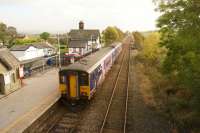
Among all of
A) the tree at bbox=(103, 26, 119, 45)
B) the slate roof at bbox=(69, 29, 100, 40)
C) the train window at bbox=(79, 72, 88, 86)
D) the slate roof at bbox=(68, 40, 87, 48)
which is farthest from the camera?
the tree at bbox=(103, 26, 119, 45)

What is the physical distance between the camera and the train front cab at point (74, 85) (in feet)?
54.2

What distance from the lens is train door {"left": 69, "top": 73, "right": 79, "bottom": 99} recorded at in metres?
16.6

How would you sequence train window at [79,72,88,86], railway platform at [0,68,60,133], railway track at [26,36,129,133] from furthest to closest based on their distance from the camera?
train window at [79,72,88,86] < railway platform at [0,68,60,133] < railway track at [26,36,129,133]

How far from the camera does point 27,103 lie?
18.5 meters

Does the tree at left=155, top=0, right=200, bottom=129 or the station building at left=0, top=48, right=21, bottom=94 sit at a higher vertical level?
the tree at left=155, top=0, right=200, bottom=129

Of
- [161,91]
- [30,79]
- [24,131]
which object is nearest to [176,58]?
[161,91]

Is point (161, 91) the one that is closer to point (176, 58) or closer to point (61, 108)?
point (176, 58)

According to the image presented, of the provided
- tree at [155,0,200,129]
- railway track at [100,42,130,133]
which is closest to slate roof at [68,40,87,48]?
railway track at [100,42,130,133]

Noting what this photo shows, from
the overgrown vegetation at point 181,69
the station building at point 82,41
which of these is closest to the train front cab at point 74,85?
the overgrown vegetation at point 181,69

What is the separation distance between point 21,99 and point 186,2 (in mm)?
14687

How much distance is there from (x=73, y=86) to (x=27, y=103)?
442 centimetres

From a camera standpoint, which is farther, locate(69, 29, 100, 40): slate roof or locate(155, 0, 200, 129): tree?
locate(69, 29, 100, 40): slate roof

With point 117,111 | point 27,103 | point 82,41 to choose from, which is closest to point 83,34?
point 82,41

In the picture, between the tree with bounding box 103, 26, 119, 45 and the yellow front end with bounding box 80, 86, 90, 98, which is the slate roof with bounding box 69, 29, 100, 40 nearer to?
the tree with bounding box 103, 26, 119, 45
